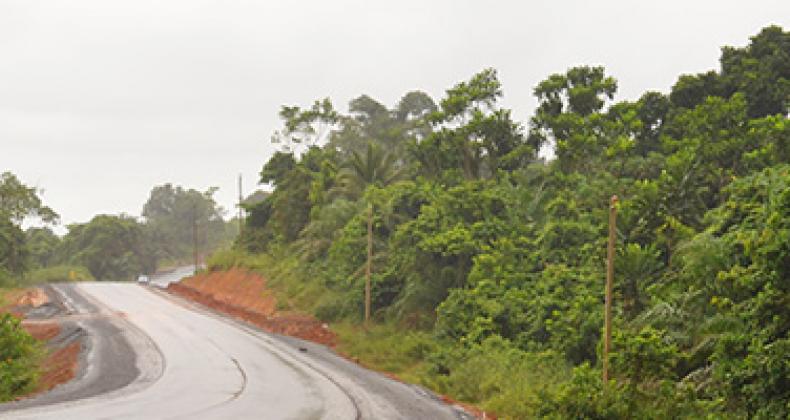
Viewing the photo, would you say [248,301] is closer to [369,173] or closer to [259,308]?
[259,308]

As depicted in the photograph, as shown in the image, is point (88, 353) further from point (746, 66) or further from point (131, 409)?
point (746, 66)

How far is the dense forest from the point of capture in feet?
34.7

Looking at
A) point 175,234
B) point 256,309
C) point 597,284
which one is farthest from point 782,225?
point 175,234

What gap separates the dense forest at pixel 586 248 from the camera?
10586mm

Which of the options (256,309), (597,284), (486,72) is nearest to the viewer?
(597,284)

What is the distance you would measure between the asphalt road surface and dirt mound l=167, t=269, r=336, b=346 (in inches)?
74.0

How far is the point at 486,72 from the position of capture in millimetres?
30094

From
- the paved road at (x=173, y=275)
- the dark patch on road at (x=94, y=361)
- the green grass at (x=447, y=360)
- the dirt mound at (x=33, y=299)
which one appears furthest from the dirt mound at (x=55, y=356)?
the paved road at (x=173, y=275)

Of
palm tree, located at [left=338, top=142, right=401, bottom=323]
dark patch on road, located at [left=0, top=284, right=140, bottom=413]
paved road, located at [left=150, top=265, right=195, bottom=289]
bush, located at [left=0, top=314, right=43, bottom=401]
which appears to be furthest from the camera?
paved road, located at [left=150, top=265, right=195, bottom=289]

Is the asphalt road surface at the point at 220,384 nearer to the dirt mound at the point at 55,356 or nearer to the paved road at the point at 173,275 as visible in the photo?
the dirt mound at the point at 55,356

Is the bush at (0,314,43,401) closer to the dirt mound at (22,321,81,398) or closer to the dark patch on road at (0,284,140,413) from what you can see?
the dirt mound at (22,321,81,398)

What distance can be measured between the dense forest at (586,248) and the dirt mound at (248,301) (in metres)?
1.49

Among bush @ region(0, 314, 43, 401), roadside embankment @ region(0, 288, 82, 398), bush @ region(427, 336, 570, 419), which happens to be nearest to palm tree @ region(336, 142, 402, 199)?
roadside embankment @ region(0, 288, 82, 398)

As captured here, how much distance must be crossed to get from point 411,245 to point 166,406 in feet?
45.8
